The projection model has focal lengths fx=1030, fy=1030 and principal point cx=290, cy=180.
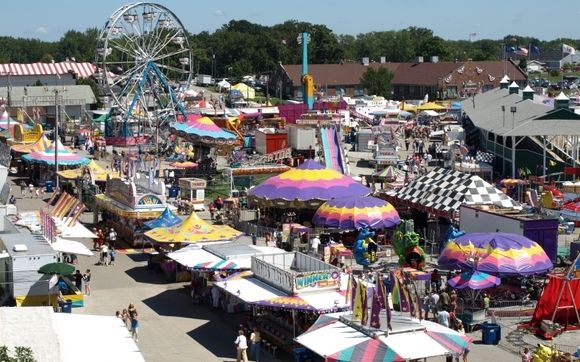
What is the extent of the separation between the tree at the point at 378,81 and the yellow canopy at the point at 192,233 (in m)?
71.3

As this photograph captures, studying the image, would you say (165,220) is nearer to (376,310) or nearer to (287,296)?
(287,296)

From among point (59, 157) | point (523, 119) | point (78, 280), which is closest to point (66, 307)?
point (78, 280)

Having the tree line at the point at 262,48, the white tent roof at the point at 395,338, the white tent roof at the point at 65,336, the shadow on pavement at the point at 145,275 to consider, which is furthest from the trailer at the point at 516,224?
the tree line at the point at 262,48

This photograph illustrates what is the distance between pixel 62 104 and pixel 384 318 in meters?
61.3

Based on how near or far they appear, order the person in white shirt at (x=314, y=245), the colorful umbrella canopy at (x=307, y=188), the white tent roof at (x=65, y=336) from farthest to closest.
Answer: the colorful umbrella canopy at (x=307, y=188) < the person in white shirt at (x=314, y=245) < the white tent roof at (x=65, y=336)

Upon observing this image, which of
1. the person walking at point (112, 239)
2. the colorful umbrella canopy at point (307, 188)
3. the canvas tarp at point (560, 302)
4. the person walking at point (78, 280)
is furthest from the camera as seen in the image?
the colorful umbrella canopy at point (307, 188)

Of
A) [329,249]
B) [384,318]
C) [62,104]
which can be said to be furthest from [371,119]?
[384,318]

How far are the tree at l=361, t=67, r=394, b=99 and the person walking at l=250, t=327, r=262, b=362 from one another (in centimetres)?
7939

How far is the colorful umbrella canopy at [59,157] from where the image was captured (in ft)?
153

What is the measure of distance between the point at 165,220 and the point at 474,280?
442 inches

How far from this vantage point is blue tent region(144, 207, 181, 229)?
31405 mm

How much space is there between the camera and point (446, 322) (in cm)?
2202

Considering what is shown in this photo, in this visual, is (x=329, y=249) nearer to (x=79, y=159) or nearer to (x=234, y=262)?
(x=234, y=262)

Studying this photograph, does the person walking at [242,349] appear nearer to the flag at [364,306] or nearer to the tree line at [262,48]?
the flag at [364,306]
